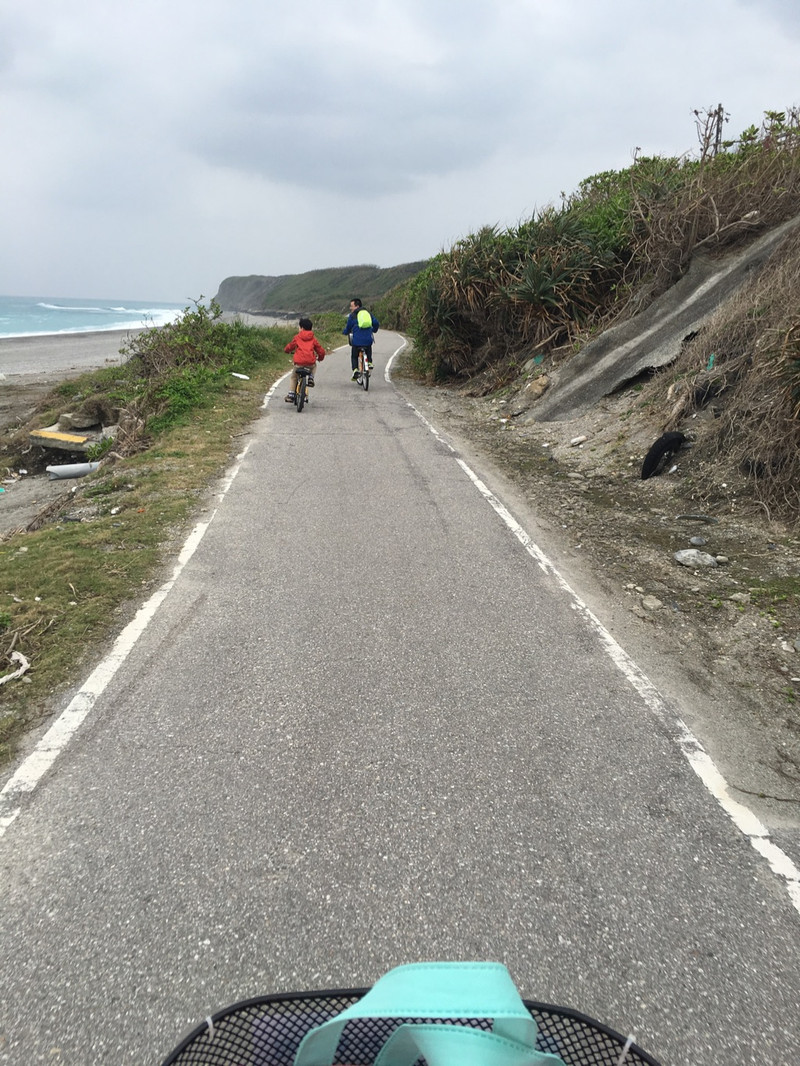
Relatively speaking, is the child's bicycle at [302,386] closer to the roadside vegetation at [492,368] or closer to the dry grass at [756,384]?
the roadside vegetation at [492,368]

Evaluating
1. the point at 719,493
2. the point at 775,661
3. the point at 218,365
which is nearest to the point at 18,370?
the point at 218,365

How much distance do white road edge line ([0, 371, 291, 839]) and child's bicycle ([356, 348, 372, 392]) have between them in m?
12.2

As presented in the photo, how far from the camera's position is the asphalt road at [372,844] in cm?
212

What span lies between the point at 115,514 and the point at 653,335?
1014 centimetres

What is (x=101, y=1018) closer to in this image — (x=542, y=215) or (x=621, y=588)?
(x=621, y=588)

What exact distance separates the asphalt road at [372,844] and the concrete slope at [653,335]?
28.6 ft

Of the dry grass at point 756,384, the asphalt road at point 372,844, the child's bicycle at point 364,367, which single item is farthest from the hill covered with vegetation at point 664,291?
the asphalt road at point 372,844

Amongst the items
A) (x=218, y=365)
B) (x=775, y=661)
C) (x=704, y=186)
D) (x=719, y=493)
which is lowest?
(x=775, y=661)

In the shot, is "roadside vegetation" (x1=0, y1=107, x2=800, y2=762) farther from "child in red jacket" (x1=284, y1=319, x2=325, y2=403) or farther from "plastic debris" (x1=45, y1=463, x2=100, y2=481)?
"child in red jacket" (x1=284, y1=319, x2=325, y2=403)

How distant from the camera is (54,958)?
2.18 meters

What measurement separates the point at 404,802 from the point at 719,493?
616 cm

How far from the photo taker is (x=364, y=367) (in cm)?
1694

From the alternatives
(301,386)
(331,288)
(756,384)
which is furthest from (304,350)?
(331,288)

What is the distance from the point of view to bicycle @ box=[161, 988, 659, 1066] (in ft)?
4.44
